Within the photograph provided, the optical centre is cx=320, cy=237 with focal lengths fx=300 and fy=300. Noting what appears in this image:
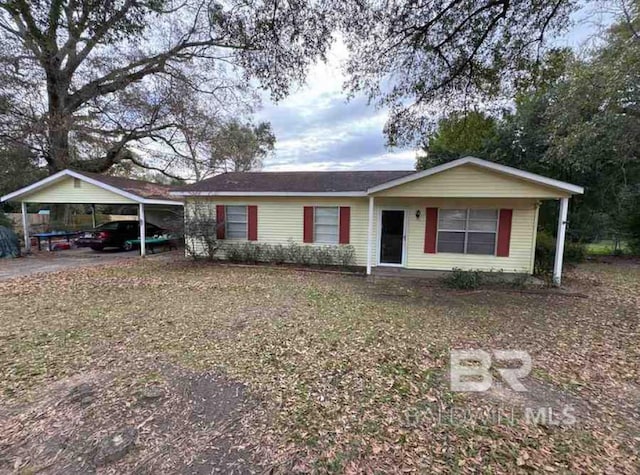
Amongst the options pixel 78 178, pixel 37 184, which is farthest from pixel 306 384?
pixel 37 184

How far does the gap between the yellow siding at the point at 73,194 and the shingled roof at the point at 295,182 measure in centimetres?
251

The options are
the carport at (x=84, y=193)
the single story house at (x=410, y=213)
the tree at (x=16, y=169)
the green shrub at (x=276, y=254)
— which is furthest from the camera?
the tree at (x=16, y=169)

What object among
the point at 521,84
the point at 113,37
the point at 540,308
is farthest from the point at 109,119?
the point at 540,308

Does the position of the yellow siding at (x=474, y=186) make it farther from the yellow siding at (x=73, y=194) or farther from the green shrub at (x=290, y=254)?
the yellow siding at (x=73, y=194)

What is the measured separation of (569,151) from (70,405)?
13.8 m

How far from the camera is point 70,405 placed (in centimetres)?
294

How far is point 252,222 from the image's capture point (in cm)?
1062

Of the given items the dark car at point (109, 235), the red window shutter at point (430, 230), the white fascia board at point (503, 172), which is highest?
the white fascia board at point (503, 172)

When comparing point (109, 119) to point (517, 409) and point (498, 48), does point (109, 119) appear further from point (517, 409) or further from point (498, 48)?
point (517, 409)

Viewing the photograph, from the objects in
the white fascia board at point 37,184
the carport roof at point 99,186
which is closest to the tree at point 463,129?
the carport roof at point 99,186

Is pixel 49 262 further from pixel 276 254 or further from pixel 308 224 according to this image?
pixel 308 224

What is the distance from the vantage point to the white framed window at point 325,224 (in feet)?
33.2

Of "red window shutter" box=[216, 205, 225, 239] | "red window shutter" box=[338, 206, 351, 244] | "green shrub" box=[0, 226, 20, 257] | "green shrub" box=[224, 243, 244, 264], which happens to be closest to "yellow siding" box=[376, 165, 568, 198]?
"red window shutter" box=[338, 206, 351, 244]

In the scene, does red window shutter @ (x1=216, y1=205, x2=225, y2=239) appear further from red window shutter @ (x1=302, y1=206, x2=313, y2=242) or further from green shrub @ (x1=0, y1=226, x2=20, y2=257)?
green shrub @ (x1=0, y1=226, x2=20, y2=257)
